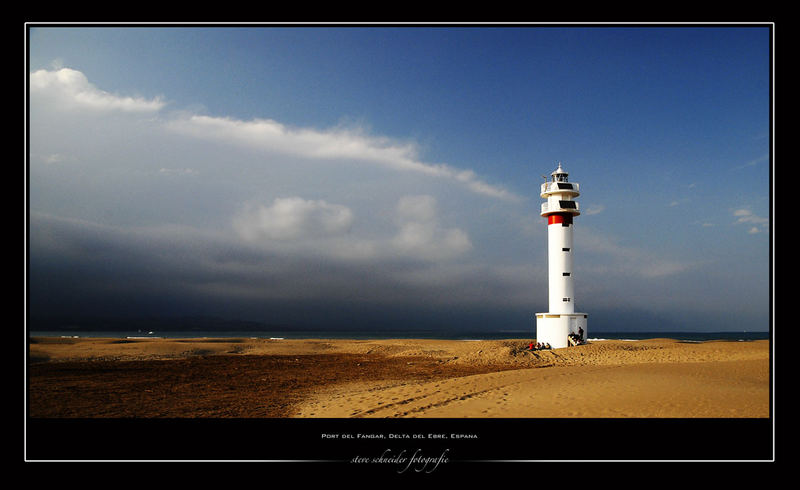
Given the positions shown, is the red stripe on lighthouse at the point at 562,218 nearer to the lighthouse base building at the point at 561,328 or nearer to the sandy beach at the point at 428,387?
the lighthouse base building at the point at 561,328

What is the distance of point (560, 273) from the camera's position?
22.1m

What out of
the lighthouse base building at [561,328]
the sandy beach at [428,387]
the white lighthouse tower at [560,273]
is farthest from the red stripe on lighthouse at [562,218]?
the sandy beach at [428,387]

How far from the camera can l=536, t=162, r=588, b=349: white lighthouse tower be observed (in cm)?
2177

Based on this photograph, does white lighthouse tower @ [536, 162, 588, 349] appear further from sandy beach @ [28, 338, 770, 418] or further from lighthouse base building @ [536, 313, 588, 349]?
sandy beach @ [28, 338, 770, 418]

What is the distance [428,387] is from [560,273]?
1251 centimetres

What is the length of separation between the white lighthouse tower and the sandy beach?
1299mm

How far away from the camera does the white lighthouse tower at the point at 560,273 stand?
21766mm

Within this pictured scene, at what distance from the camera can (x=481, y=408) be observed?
8.67 meters

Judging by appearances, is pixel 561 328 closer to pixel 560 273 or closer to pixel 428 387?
pixel 560 273

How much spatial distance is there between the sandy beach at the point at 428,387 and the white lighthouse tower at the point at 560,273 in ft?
4.26

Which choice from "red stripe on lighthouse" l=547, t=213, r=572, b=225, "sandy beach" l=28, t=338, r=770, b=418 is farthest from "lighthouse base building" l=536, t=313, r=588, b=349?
"red stripe on lighthouse" l=547, t=213, r=572, b=225

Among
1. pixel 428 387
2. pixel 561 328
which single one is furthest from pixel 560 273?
pixel 428 387
